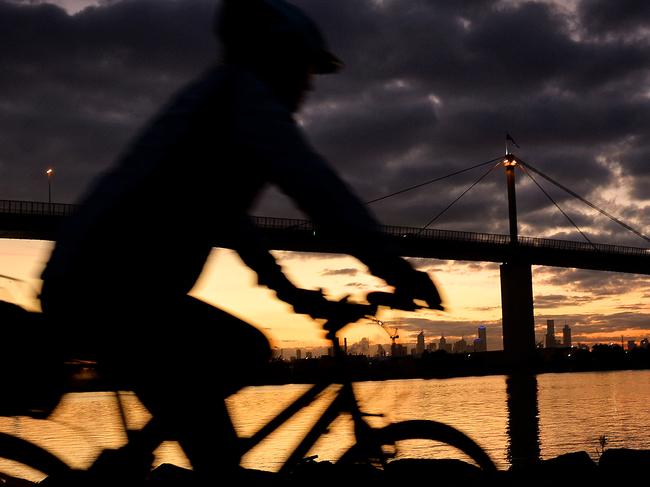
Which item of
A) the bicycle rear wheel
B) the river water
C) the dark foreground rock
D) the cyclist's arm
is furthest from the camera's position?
the dark foreground rock

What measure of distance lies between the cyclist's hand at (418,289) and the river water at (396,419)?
262 millimetres

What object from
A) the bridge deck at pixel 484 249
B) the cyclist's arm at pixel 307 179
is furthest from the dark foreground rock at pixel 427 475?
the bridge deck at pixel 484 249

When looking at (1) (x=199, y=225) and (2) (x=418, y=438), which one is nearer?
(1) (x=199, y=225)

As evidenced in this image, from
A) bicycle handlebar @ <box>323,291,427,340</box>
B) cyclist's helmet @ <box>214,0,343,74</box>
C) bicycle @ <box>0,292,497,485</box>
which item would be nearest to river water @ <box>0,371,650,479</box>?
bicycle @ <box>0,292,497,485</box>

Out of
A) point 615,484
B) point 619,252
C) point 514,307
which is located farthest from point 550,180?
point 615,484

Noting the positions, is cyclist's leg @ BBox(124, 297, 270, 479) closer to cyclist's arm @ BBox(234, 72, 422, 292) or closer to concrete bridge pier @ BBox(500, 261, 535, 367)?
cyclist's arm @ BBox(234, 72, 422, 292)

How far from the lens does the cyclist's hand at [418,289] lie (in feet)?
3.84

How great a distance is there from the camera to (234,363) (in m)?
1.31

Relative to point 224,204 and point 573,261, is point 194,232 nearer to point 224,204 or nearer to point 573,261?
point 224,204

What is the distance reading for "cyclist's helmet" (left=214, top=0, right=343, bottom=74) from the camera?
128 cm

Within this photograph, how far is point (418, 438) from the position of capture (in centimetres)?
165

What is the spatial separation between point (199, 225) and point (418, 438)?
72 cm

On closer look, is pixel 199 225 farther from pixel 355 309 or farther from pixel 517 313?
pixel 517 313

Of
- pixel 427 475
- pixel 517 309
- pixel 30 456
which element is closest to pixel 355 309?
pixel 30 456
